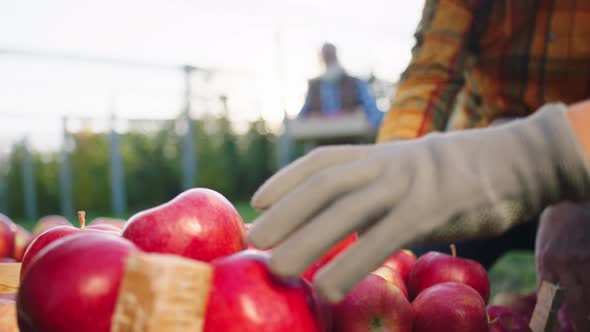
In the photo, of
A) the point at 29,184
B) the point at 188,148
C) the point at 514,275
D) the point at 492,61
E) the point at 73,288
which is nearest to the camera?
the point at 73,288

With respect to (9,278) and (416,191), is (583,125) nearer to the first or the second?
(416,191)

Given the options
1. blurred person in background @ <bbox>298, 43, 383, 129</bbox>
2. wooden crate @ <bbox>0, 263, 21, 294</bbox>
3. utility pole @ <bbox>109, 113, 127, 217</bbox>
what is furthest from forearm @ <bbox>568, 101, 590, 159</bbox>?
utility pole @ <bbox>109, 113, 127, 217</bbox>

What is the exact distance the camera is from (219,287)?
0.61 m

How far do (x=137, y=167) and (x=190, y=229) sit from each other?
900 centimetres

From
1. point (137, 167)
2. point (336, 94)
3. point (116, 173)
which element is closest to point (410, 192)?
point (336, 94)

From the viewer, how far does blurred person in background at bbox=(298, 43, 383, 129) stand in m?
6.86

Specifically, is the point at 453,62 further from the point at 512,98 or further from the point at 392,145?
the point at 392,145

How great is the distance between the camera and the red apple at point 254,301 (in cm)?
60

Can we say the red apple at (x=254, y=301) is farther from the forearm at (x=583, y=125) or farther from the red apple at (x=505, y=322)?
the red apple at (x=505, y=322)

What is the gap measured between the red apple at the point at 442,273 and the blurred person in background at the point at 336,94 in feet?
19.1

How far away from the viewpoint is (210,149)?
9.22 meters

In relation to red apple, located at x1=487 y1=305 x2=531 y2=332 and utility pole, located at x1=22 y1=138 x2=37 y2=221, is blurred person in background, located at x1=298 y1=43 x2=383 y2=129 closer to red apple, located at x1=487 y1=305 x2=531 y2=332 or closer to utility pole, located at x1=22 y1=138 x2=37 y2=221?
utility pole, located at x1=22 y1=138 x2=37 y2=221

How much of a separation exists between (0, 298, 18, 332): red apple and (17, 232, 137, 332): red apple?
280 millimetres

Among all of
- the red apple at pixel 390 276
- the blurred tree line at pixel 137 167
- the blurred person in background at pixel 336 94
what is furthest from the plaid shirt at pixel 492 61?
the blurred tree line at pixel 137 167
